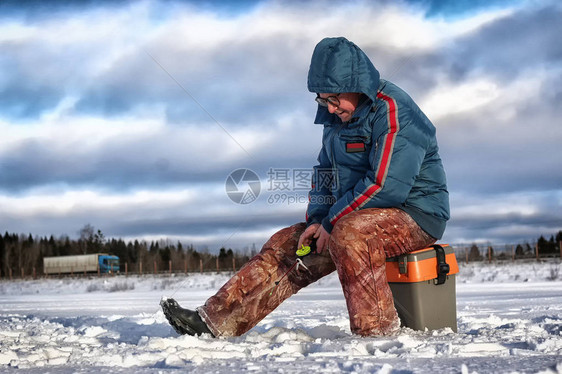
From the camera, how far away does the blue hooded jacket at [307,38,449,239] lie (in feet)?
8.72

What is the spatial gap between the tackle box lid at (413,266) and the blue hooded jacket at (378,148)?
147 mm

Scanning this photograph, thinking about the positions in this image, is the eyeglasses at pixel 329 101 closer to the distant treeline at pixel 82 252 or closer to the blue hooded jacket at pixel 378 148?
the blue hooded jacket at pixel 378 148

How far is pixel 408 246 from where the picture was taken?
279cm

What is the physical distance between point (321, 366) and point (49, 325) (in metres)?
3.16

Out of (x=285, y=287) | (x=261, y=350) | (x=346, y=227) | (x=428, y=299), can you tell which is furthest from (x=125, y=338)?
(x=428, y=299)

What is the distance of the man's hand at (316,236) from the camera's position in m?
2.92

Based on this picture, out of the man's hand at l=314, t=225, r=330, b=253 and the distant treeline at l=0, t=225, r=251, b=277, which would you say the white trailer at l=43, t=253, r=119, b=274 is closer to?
the distant treeline at l=0, t=225, r=251, b=277

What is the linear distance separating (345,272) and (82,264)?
38084 millimetres

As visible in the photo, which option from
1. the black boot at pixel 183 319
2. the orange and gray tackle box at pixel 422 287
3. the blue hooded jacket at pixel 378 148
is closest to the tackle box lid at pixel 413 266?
the orange and gray tackle box at pixel 422 287

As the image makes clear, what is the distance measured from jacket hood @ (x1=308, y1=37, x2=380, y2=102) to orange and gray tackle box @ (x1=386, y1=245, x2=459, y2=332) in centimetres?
88

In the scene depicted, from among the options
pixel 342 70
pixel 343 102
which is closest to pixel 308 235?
pixel 343 102

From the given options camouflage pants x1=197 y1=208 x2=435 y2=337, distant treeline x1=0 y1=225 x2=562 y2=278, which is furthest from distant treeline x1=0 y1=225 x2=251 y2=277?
camouflage pants x1=197 y1=208 x2=435 y2=337

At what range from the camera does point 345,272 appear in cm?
264

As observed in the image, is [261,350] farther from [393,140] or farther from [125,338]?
[125,338]
